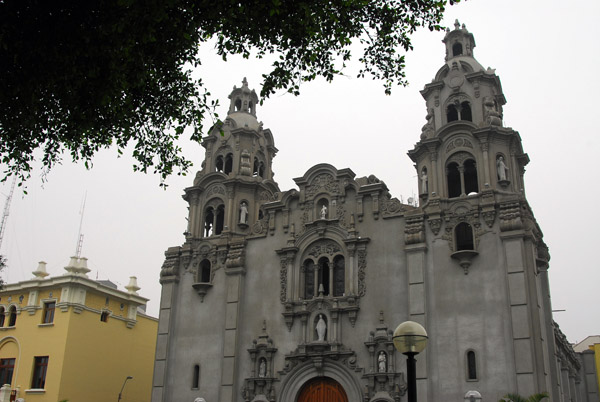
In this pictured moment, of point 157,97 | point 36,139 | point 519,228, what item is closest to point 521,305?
point 519,228

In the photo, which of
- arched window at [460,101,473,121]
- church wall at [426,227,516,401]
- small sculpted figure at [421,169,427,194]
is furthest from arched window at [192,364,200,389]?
arched window at [460,101,473,121]

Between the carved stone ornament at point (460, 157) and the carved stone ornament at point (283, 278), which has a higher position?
the carved stone ornament at point (460, 157)

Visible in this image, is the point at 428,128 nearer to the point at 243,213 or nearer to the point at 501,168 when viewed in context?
the point at 501,168

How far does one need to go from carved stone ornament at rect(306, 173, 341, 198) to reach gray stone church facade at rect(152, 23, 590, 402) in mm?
62

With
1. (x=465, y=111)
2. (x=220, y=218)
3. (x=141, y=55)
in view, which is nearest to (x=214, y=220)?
(x=220, y=218)

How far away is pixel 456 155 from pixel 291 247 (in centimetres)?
959

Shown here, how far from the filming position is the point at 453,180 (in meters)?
33.4

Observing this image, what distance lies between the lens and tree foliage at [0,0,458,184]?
12.9 metres

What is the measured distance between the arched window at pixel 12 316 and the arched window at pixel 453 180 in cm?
2905

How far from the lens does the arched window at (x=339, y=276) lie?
3272 cm

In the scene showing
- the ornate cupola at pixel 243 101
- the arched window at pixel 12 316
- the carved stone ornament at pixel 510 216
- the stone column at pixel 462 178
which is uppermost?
the ornate cupola at pixel 243 101

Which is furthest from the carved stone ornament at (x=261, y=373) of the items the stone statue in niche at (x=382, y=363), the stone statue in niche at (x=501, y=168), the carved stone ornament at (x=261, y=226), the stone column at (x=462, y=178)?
the stone statue in niche at (x=501, y=168)

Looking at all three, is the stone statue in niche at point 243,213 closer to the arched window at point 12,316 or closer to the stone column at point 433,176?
the stone column at point 433,176

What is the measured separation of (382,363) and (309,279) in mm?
6161
